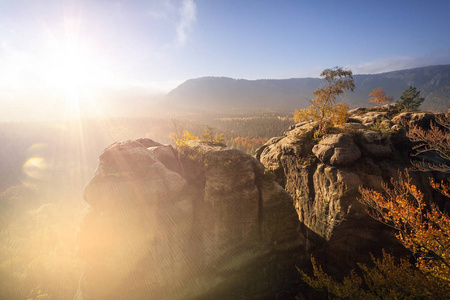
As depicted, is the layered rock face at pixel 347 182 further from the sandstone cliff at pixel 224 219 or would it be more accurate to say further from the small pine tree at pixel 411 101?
the small pine tree at pixel 411 101

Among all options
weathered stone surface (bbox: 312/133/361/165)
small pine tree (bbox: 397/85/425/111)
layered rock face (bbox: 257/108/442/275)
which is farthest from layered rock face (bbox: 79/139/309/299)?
small pine tree (bbox: 397/85/425/111)

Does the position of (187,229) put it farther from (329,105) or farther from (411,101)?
(411,101)

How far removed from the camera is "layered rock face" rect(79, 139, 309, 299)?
13742mm

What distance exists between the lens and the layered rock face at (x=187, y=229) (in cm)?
1374

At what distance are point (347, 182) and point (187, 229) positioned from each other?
15.1 metres

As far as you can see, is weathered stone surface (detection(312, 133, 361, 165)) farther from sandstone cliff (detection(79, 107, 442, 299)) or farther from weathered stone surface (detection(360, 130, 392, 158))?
weathered stone surface (detection(360, 130, 392, 158))

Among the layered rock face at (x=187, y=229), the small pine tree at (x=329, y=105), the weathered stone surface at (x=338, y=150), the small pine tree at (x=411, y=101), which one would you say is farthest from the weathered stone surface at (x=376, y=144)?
the small pine tree at (x=411, y=101)

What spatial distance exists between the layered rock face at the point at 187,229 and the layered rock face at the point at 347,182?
3.95 meters

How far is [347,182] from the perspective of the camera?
17.3 m

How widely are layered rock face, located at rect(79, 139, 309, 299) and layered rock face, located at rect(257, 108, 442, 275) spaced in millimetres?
3955

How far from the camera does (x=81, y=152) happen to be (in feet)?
628

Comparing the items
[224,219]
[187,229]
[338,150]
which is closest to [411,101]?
[338,150]

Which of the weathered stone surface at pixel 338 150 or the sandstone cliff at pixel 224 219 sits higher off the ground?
the weathered stone surface at pixel 338 150

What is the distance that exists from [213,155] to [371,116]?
70.1 ft
